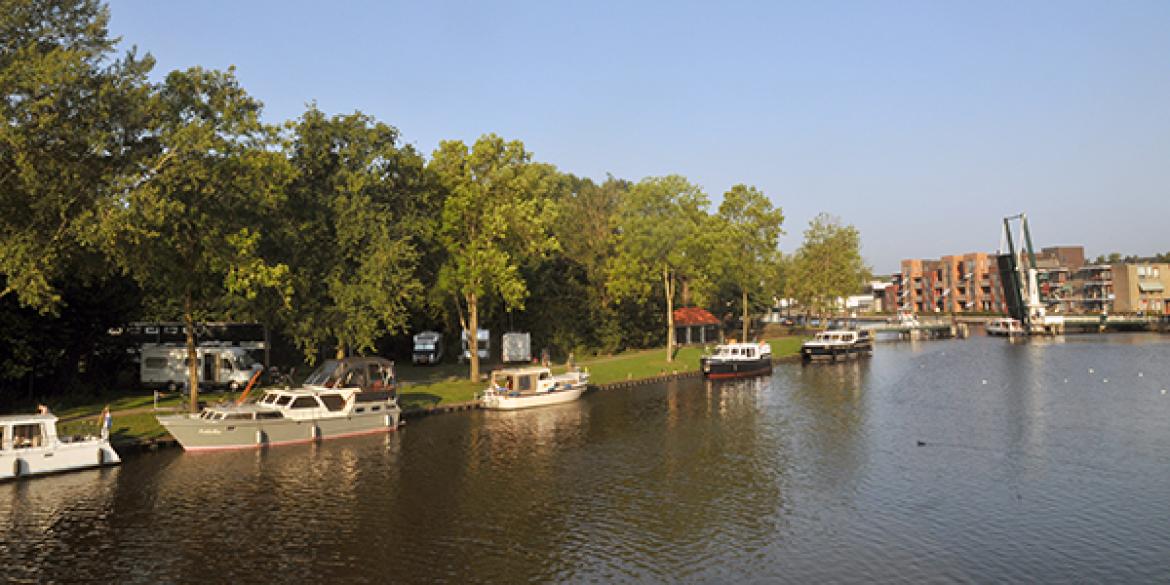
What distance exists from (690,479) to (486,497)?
9.19 metres

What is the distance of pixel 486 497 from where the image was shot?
31.4 m

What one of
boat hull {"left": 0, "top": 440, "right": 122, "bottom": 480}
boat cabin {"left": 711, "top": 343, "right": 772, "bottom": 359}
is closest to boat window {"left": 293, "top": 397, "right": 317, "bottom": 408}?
boat hull {"left": 0, "top": 440, "right": 122, "bottom": 480}

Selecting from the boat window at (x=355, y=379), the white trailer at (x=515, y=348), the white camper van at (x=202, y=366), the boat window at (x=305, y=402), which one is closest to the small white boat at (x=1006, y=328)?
the white trailer at (x=515, y=348)

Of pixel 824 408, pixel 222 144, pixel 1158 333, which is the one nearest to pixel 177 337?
pixel 222 144

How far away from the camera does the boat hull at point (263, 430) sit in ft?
129

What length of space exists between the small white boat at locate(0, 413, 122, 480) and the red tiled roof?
77.8 metres

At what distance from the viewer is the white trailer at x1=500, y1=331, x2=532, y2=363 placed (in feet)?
258

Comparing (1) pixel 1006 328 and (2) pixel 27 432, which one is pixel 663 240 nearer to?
(2) pixel 27 432

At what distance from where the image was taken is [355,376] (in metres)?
46.3

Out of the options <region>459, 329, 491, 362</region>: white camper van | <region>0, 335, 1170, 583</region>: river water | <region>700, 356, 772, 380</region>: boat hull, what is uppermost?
<region>459, 329, 491, 362</region>: white camper van

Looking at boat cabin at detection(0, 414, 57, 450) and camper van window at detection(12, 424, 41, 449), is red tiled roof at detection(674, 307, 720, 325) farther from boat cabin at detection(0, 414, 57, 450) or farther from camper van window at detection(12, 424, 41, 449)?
camper van window at detection(12, 424, 41, 449)

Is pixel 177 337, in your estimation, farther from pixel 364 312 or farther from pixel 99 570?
pixel 99 570

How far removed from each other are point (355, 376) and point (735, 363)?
40.6 meters

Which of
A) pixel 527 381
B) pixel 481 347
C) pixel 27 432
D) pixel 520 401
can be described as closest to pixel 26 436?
pixel 27 432
